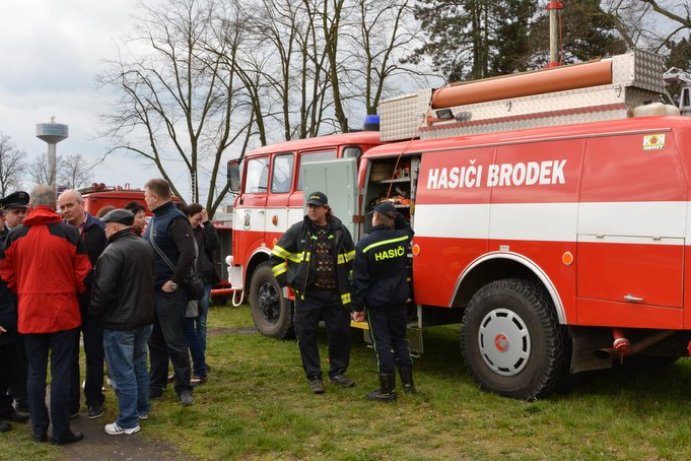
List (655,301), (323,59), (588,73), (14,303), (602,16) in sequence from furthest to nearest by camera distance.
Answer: (323,59), (602,16), (588,73), (14,303), (655,301)

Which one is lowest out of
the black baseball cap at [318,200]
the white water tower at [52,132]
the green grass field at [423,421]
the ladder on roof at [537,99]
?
the green grass field at [423,421]

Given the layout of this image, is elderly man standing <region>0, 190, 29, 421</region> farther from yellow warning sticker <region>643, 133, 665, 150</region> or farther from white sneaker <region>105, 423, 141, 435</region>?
yellow warning sticker <region>643, 133, 665, 150</region>

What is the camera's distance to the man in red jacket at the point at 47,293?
511cm

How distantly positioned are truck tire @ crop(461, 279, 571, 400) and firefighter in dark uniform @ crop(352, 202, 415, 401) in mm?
684

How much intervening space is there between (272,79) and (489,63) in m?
7.50

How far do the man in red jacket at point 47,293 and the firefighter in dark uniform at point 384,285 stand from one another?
2.26m

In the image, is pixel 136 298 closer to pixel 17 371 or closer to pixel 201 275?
pixel 17 371

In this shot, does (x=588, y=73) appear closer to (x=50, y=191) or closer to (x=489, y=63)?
(x=50, y=191)

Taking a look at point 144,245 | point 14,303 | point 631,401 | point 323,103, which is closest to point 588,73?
point 631,401

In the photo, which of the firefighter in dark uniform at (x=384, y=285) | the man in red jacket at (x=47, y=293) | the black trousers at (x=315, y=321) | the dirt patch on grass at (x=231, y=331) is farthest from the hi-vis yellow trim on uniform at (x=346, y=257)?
the dirt patch on grass at (x=231, y=331)

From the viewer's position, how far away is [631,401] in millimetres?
6117

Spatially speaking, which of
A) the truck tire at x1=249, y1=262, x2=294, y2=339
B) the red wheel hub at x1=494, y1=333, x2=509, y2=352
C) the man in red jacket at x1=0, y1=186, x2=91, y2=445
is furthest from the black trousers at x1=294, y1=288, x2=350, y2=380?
the truck tire at x1=249, y1=262, x2=294, y2=339

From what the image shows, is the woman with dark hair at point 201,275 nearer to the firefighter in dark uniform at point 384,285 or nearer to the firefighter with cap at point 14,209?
the firefighter in dark uniform at point 384,285

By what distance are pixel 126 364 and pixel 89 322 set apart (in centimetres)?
65
